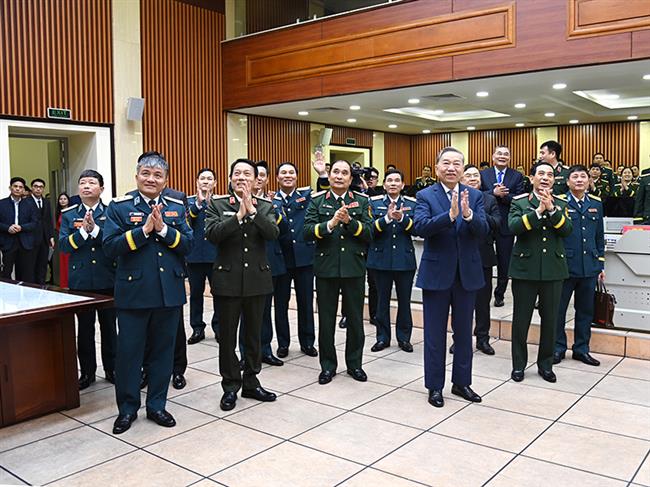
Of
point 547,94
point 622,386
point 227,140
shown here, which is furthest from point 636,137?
point 622,386

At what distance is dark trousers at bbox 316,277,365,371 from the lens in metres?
4.52

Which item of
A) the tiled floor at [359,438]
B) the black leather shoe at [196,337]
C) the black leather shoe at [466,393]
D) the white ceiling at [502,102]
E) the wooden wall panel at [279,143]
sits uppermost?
the white ceiling at [502,102]

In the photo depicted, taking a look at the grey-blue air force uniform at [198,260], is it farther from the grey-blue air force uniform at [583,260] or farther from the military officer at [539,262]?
the grey-blue air force uniform at [583,260]

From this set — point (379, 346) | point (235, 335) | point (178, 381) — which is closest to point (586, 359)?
point (379, 346)

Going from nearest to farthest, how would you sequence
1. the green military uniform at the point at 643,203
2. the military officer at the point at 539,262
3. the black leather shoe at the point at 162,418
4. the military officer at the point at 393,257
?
the black leather shoe at the point at 162,418 < the military officer at the point at 539,262 < the military officer at the point at 393,257 < the green military uniform at the point at 643,203

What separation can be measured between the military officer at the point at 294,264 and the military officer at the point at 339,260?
66 cm

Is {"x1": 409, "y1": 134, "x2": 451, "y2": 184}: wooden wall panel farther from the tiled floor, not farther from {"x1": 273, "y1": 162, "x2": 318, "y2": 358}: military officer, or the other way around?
the tiled floor

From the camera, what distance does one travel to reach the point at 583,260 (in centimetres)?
479

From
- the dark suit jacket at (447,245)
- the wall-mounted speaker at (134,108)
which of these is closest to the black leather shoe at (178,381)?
the dark suit jacket at (447,245)

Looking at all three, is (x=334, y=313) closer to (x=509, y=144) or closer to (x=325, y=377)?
(x=325, y=377)

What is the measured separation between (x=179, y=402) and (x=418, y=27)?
22.1 feet

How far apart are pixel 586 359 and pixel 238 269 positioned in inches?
121

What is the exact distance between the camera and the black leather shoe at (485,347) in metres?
5.39

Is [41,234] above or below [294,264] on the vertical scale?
above
